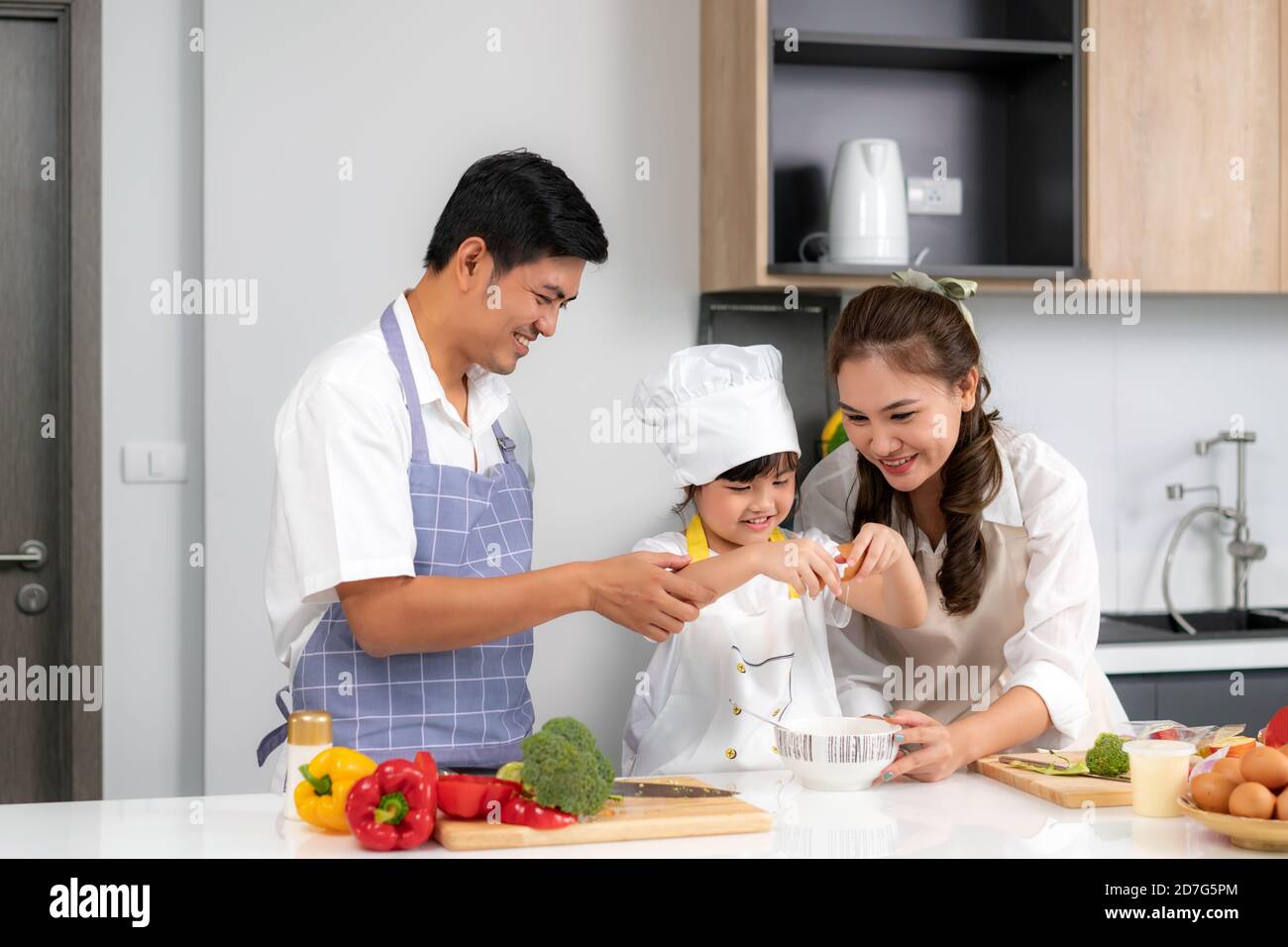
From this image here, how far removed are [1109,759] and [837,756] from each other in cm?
33

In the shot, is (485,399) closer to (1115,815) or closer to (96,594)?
(1115,815)

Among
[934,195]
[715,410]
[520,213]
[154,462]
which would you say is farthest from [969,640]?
[154,462]

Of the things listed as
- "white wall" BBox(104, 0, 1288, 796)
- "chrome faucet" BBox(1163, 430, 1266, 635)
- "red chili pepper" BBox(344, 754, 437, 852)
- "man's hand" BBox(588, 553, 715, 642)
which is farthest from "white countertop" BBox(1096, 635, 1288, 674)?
"red chili pepper" BBox(344, 754, 437, 852)

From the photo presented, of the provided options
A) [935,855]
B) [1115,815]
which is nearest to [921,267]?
[1115,815]

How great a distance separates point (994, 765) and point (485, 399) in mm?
843

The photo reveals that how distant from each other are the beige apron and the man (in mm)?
460

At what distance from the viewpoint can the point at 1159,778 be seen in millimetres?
1438

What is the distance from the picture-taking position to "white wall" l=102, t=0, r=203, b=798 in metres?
2.70

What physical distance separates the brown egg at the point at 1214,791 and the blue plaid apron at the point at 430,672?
85cm

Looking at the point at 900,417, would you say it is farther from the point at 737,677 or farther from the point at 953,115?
the point at 953,115

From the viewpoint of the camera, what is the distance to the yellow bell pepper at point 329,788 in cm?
134

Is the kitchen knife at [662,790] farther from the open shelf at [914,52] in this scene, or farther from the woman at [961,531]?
the open shelf at [914,52]

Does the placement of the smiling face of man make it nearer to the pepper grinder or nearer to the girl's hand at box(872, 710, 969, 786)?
the pepper grinder
